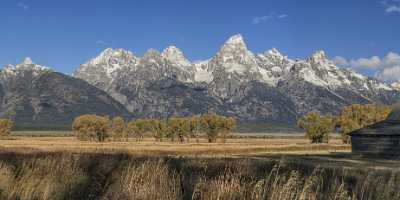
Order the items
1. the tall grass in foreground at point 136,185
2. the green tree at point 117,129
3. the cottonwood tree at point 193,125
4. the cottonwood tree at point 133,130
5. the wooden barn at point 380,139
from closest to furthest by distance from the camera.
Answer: the tall grass in foreground at point 136,185 < the wooden barn at point 380,139 < the cottonwood tree at point 193,125 < the green tree at point 117,129 < the cottonwood tree at point 133,130

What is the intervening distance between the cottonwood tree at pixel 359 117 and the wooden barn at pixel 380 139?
48.4 meters

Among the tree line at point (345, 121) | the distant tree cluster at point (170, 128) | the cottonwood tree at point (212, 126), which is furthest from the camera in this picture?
the distant tree cluster at point (170, 128)

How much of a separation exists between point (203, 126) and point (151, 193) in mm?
156523

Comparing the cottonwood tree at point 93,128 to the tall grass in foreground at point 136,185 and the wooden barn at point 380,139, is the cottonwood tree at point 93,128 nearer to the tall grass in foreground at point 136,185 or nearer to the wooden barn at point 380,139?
the wooden barn at point 380,139

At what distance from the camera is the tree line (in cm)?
12231

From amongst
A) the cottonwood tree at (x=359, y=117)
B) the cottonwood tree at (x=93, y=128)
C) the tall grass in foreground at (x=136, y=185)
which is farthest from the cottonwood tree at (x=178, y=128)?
the tall grass in foreground at (x=136, y=185)

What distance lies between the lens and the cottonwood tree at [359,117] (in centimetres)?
12175

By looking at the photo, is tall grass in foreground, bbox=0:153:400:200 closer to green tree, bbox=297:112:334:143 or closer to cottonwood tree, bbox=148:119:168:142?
green tree, bbox=297:112:334:143

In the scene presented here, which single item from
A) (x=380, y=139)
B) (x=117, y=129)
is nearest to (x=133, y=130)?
(x=117, y=129)

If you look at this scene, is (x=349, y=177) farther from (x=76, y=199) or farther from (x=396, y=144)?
(x=396, y=144)

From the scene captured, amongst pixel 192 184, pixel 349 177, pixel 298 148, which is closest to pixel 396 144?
pixel 298 148

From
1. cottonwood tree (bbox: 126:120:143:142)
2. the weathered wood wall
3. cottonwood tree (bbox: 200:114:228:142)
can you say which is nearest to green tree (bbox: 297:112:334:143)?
cottonwood tree (bbox: 200:114:228:142)

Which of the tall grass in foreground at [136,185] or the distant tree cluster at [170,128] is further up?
the distant tree cluster at [170,128]

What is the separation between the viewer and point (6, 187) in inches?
454
